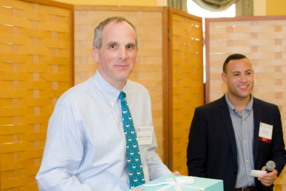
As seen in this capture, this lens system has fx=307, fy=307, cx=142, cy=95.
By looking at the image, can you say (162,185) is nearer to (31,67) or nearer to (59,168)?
(59,168)

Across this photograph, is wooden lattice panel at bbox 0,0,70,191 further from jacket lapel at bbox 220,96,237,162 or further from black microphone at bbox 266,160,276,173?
black microphone at bbox 266,160,276,173

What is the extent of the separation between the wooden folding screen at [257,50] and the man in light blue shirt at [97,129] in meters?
1.77

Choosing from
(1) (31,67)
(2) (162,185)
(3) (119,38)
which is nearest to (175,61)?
(1) (31,67)

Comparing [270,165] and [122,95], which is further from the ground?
[122,95]

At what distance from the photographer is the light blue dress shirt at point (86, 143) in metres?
1.34

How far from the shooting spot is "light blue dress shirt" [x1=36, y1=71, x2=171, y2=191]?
1342 mm

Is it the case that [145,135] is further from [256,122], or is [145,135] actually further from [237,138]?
[256,122]

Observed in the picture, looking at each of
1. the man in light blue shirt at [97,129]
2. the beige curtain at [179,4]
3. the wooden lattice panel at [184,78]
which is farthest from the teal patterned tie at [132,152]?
the beige curtain at [179,4]

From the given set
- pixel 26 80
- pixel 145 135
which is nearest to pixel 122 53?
pixel 145 135

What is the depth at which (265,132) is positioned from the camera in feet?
8.51

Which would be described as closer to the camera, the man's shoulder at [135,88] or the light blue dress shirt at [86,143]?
the light blue dress shirt at [86,143]

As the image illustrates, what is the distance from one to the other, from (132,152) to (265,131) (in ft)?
4.95

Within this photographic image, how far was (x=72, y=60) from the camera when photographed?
2812 millimetres

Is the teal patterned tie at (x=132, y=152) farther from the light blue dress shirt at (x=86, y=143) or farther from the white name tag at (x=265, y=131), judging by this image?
the white name tag at (x=265, y=131)
